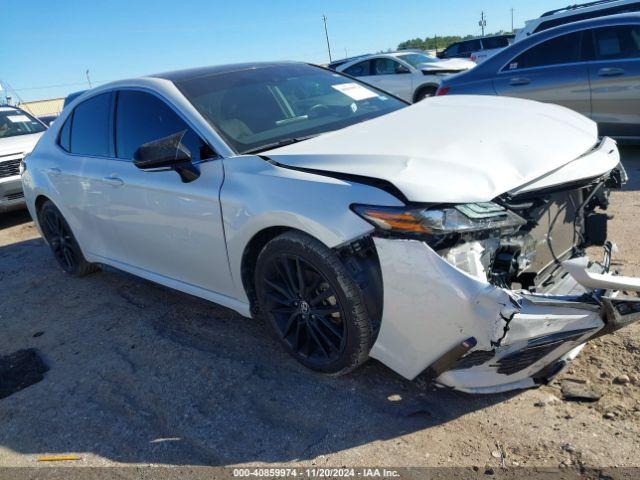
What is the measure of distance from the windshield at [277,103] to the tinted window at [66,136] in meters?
1.61

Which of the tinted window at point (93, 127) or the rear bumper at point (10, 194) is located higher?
the tinted window at point (93, 127)

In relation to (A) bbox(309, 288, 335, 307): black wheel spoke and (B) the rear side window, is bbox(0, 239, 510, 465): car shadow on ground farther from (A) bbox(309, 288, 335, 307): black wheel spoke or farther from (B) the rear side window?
(B) the rear side window

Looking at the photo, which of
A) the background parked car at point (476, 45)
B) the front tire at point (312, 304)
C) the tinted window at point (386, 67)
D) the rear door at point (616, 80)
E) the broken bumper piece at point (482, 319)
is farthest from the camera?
the background parked car at point (476, 45)

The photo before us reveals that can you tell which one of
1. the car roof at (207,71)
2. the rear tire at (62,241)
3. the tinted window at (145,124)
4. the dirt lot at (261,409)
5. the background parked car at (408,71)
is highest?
the car roof at (207,71)

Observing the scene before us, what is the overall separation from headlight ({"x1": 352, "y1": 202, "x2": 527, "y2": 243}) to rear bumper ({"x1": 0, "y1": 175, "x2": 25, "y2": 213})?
284 inches

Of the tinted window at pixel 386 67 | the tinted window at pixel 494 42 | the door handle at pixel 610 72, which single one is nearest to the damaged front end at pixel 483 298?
the door handle at pixel 610 72

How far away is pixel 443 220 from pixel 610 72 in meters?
5.02

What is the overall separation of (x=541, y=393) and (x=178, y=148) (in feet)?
7.24

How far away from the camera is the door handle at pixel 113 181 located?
374cm

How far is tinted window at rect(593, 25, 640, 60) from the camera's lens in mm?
6082

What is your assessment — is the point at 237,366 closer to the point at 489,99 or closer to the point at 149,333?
the point at 149,333

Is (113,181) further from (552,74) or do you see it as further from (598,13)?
(598,13)

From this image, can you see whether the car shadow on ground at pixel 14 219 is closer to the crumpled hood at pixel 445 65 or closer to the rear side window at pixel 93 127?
the rear side window at pixel 93 127

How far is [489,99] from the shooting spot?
3537 millimetres
